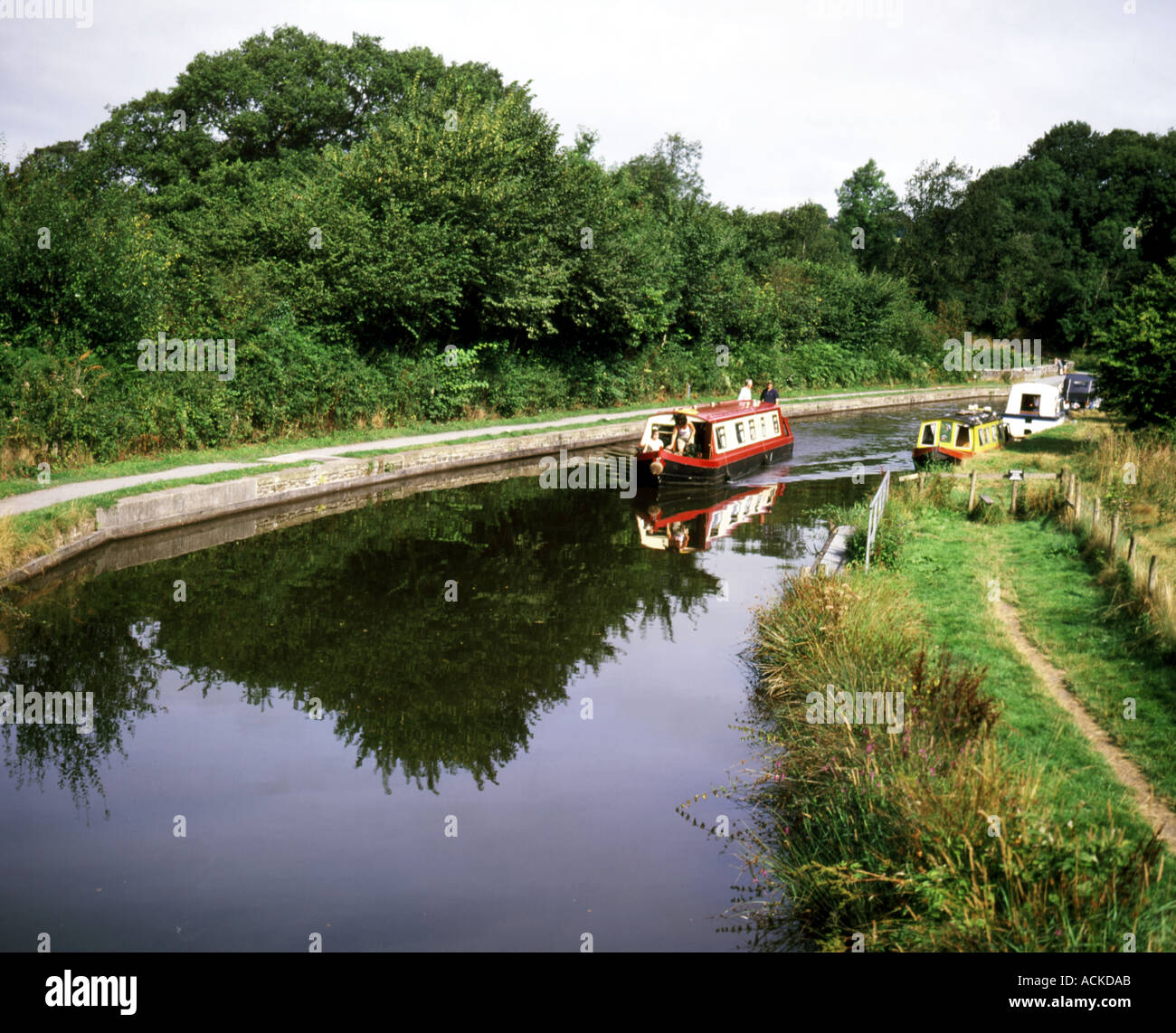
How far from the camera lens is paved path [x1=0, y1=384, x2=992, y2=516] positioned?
13828 mm

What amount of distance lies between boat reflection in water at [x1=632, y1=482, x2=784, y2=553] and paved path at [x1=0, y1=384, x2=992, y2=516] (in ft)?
18.7

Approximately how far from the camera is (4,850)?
6.36 meters

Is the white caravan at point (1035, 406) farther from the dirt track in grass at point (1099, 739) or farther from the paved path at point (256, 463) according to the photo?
the dirt track in grass at point (1099, 739)

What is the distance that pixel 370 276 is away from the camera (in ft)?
76.0

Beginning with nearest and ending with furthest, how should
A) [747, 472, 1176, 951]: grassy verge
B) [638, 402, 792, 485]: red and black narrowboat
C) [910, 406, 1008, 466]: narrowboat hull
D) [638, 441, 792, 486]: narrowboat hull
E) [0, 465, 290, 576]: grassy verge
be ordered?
[747, 472, 1176, 951]: grassy verge → [0, 465, 290, 576]: grassy verge → [638, 441, 792, 486]: narrowboat hull → [638, 402, 792, 485]: red and black narrowboat → [910, 406, 1008, 466]: narrowboat hull

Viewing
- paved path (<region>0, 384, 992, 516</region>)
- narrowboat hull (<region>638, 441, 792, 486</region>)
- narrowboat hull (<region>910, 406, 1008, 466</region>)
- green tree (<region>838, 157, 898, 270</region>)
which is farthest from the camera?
green tree (<region>838, 157, 898, 270</region>)

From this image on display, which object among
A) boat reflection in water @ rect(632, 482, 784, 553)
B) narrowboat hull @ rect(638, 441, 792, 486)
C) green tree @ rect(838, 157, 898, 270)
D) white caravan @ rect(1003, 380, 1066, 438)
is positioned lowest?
boat reflection in water @ rect(632, 482, 784, 553)

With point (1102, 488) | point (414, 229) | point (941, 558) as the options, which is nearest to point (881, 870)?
point (941, 558)

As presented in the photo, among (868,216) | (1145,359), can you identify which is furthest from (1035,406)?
(868,216)

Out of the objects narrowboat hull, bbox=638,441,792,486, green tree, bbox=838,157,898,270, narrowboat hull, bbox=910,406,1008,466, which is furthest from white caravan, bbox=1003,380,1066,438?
green tree, bbox=838,157,898,270

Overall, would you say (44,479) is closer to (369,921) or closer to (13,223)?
(13,223)

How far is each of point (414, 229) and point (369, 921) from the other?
2116 cm

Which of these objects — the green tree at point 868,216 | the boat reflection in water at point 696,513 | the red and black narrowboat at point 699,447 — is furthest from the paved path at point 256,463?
the green tree at point 868,216

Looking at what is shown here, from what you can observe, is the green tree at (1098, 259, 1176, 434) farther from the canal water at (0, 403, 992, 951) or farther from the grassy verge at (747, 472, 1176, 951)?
the canal water at (0, 403, 992, 951)
